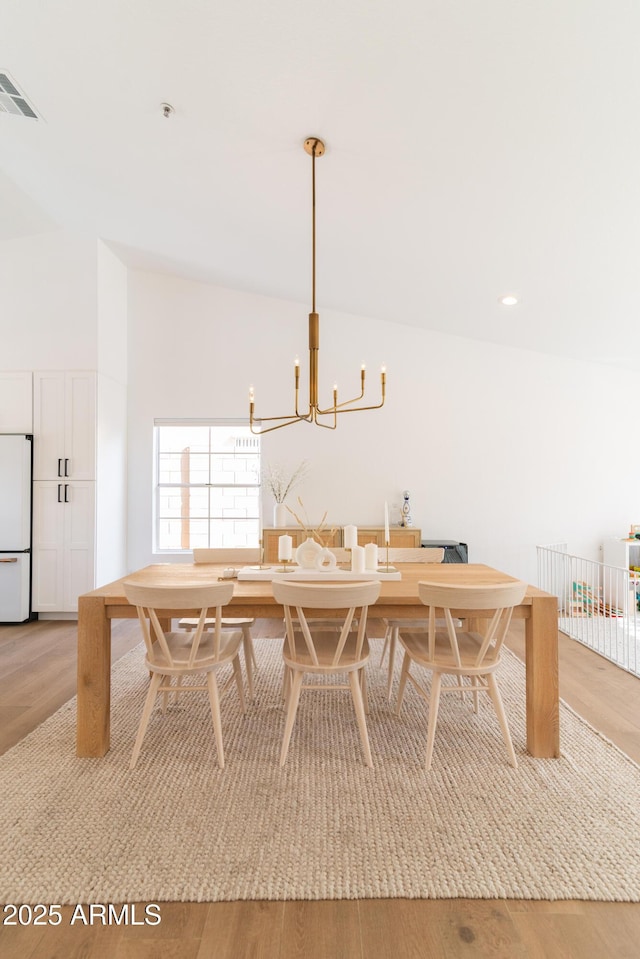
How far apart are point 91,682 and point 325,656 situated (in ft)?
3.50

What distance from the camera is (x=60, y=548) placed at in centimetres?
450

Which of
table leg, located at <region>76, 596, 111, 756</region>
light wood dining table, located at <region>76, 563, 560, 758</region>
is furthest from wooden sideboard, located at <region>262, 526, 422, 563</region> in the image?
table leg, located at <region>76, 596, 111, 756</region>

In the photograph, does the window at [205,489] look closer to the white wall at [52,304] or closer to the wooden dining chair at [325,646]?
the white wall at [52,304]

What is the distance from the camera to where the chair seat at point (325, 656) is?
218 cm

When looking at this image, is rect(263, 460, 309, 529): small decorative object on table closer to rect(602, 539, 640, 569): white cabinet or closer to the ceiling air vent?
rect(602, 539, 640, 569): white cabinet

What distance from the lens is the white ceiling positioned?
6.19 feet

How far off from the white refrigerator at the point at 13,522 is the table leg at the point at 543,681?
4.16 m

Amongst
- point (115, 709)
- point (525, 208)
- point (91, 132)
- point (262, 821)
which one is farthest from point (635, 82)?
point (115, 709)

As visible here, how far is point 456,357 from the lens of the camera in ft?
17.0

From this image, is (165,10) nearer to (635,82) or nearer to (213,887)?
(635,82)

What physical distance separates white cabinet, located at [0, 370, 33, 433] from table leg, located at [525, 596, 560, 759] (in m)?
4.37

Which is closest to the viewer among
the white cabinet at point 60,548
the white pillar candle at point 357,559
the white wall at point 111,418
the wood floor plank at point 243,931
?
the wood floor plank at point 243,931

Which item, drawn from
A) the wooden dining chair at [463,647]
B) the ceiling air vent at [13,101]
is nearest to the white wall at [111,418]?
the ceiling air vent at [13,101]

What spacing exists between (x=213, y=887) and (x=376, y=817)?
62 cm
